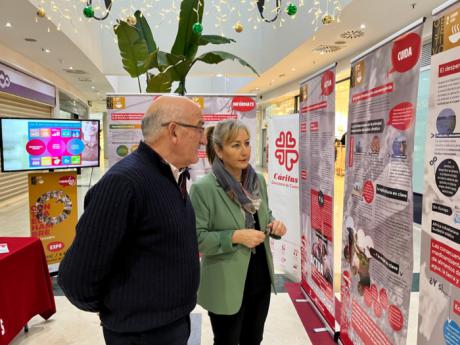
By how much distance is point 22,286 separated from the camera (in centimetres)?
257

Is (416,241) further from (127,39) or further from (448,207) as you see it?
(127,39)

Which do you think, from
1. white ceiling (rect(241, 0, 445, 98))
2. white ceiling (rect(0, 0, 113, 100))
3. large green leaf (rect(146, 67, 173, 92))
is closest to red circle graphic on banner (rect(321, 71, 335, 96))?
large green leaf (rect(146, 67, 173, 92))

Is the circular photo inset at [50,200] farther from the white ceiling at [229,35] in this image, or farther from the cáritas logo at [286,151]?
the white ceiling at [229,35]

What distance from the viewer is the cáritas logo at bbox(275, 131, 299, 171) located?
365 cm

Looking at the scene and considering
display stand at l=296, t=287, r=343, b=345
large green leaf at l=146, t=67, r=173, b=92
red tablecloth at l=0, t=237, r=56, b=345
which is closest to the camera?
red tablecloth at l=0, t=237, r=56, b=345

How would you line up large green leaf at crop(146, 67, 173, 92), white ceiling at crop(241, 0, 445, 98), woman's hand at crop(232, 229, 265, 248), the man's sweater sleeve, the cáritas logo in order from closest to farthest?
the man's sweater sleeve < woman's hand at crop(232, 229, 265, 248) < large green leaf at crop(146, 67, 173, 92) < the cáritas logo < white ceiling at crop(241, 0, 445, 98)

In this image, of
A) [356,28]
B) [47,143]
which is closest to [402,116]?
[47,143]

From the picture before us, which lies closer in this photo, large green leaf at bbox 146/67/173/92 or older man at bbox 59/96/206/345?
older man at bbox 59/96/206/345

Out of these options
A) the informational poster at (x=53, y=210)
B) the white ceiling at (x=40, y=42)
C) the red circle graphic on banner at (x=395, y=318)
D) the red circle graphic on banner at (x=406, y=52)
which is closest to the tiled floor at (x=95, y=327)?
the informational poster at (x=53, y=210)

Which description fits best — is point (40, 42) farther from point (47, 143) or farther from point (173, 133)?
point (173, 133)

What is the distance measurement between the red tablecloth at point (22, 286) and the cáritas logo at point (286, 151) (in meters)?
2.51

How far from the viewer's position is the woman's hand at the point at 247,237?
5.66 ft

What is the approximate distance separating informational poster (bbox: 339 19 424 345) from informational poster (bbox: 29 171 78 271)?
3.05 meters

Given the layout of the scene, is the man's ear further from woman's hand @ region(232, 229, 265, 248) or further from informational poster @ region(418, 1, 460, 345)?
informational poster @ region(418, 1, 460, 345)
